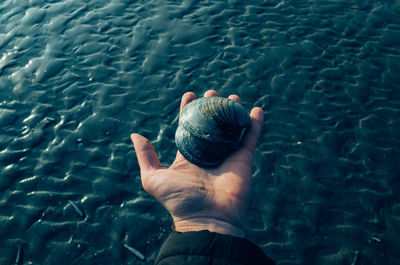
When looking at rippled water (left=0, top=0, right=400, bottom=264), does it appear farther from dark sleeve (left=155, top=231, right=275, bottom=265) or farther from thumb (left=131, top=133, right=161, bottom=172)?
dark sleeve (left=155, top=231, right=275, bottom=265)

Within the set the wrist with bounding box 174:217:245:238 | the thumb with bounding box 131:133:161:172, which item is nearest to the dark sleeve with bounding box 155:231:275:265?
the wrist with bounding box 174:217:245:238

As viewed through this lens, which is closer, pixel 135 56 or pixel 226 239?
pixel 226 239

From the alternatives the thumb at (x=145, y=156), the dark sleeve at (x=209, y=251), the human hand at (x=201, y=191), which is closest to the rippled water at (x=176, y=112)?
the human hand at (x=201, y=191)

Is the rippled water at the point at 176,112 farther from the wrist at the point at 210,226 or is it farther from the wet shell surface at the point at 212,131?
the wrist at the point at 210,226

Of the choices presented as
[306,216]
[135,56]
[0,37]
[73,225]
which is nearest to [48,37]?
[0,37]

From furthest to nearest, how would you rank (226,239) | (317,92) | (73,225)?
1. (317,92)
2. (73,225)
3. (226,239)

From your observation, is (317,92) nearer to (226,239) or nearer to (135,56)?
(135,56)
